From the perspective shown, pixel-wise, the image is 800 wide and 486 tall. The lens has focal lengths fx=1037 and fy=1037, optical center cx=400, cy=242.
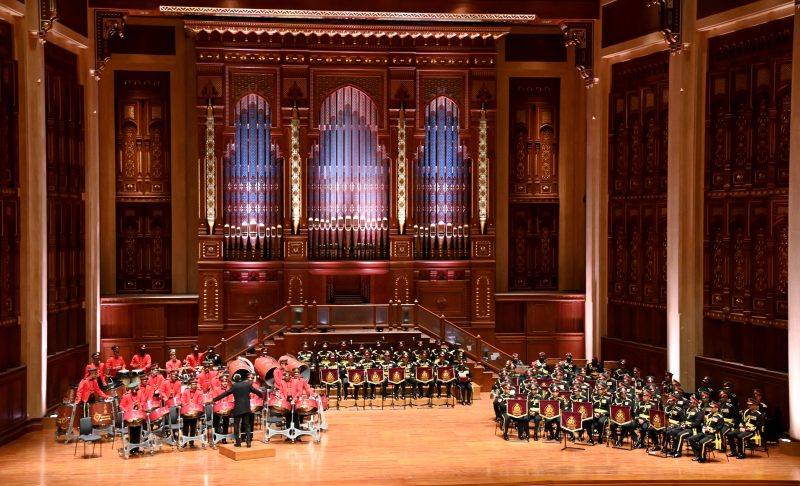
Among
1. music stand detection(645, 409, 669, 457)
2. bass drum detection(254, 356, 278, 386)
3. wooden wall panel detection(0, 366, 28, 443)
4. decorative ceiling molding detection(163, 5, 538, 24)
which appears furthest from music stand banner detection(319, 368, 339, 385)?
decorative ceiling molding detection(163, 5, 538, 24)

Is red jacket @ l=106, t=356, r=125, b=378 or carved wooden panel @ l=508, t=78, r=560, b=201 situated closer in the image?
red jacket @ l=106, t=356, r=125, b=378

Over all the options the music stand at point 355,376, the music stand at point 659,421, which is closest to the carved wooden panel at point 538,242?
the music stand at point 355,376

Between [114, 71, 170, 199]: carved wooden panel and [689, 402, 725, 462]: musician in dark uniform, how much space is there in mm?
14510

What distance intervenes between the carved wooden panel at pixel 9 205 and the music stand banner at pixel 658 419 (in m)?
11.3

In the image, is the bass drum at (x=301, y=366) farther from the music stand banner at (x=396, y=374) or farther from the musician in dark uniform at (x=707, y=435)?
the musician in dark uniform at (x=707, y=435)

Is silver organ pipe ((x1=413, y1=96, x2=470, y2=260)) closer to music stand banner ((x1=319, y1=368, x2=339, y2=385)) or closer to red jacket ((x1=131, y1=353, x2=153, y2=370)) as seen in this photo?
music stand banner ((x1=319, y1=368, x2=339, y2=385))

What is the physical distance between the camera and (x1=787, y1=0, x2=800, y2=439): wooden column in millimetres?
17281

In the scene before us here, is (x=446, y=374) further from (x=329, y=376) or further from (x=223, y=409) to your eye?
(x=223, y=409)

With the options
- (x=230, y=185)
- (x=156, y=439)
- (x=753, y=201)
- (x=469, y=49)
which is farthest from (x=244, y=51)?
(x=753, y=201)

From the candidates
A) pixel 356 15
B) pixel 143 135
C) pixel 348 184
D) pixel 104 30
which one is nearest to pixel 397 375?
pixel 348 184

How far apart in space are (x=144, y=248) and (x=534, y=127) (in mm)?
10320

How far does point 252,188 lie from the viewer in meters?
25.1

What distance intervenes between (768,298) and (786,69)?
4.11 m

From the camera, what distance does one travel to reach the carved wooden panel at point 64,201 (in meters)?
20.7
